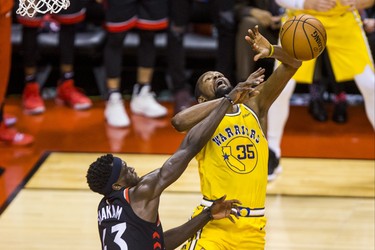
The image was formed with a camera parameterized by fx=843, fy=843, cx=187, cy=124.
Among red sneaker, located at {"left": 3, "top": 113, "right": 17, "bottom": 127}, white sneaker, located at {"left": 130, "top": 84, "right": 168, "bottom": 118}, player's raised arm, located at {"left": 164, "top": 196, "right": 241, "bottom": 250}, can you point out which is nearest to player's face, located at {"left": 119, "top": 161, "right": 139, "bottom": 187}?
player's raised arm, located at {"left": 164, "top": 196, "right": 241, "bottom": 250}

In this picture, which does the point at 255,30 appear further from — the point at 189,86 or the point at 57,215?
the point at 189,86

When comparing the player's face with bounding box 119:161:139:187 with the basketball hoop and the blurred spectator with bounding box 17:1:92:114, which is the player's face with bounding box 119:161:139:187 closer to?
the basketball hoop

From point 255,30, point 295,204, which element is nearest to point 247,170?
point 255,30

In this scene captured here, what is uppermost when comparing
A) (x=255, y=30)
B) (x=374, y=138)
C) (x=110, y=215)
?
(x=255, y=30)

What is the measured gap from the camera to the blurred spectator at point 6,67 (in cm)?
662

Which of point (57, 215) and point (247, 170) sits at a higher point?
point (247, 170)

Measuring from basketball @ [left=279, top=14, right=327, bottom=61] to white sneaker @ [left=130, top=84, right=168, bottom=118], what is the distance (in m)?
3.20

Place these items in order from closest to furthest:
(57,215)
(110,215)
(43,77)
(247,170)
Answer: (110,215)
(247,170)
(57,215)
(43,77)

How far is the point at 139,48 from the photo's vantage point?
26.1 feet

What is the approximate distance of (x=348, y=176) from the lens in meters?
6.76

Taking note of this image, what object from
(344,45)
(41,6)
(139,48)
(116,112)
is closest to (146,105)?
(116,112)

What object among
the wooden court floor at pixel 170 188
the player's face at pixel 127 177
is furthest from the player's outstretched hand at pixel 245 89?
the wooden court floor at pixel 170 188

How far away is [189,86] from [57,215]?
2861 mm

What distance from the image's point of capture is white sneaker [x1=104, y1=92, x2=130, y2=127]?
25.7 feet
